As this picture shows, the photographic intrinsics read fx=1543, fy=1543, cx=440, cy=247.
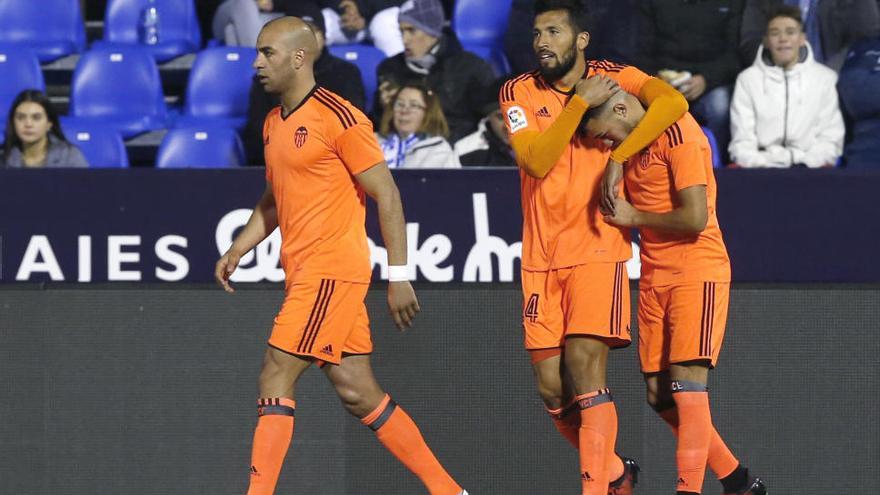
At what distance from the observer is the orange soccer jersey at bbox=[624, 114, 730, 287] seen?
5.99m

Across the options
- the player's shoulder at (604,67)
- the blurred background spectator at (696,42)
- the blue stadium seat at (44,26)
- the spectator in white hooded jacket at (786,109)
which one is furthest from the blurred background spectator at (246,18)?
the player's shoulder at (604,67)

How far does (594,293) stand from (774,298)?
1.24m

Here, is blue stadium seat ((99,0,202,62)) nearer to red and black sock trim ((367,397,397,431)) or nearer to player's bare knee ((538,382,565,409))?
red and black sock trim ((367,397,397,431))

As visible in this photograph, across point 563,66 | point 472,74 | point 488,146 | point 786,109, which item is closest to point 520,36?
point 472,74

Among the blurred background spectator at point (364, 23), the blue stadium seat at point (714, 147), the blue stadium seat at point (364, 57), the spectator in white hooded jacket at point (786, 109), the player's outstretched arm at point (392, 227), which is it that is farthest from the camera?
the blurred background spectator at point (364, 23)

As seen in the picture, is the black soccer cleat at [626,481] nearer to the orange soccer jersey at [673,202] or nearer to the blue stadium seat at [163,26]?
the orange soccer jersey at [673,202]

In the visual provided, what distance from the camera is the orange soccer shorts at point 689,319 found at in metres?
6.05

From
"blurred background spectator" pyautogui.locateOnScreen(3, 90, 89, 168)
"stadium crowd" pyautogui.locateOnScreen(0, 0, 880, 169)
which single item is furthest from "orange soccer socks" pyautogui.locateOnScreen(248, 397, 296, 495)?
"blurred background spectator" pyautogui.locateOnScreen(3, 90, 89, 168)

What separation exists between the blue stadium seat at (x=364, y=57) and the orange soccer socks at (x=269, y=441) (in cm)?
393

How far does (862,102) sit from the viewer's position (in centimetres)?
833

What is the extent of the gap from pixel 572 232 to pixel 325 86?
3161 millimetres

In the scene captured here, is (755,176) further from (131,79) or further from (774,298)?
(131,79)

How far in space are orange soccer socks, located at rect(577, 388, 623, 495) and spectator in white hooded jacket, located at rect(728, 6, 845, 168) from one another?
2621 mm

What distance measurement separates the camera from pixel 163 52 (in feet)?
33.9
